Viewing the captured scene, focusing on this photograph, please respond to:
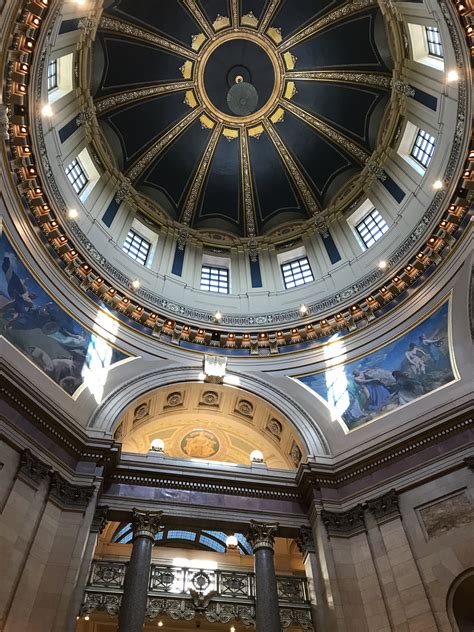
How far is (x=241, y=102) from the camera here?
3044cm

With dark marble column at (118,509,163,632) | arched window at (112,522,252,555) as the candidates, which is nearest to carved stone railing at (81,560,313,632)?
dark marble column at (118,509,163,632)

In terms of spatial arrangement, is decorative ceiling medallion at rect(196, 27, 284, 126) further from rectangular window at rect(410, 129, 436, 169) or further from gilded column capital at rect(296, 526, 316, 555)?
gilded column capital at rect(296, 526, 316, 555)

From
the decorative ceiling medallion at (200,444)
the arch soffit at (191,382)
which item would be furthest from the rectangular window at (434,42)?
the decorative ceiling medallion at (200,444)

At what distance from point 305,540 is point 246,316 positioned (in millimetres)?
10288

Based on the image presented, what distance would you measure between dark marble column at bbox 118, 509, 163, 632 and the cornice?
7.80 meters

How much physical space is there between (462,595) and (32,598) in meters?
10.0

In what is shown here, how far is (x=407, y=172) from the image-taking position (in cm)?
2325

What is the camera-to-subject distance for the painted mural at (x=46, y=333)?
51.6 ft

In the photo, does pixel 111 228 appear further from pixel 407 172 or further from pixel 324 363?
pixel 407 172

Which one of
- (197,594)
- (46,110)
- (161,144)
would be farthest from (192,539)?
(161,144)

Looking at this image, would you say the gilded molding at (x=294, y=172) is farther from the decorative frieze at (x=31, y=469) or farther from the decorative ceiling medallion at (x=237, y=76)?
the decorative frieze at (x=31, y=469)

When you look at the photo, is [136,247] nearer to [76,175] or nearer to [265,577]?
[76,175]

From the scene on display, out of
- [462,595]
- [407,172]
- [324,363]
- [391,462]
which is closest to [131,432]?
[324,363]

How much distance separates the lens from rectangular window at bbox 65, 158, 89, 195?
22.4 m
